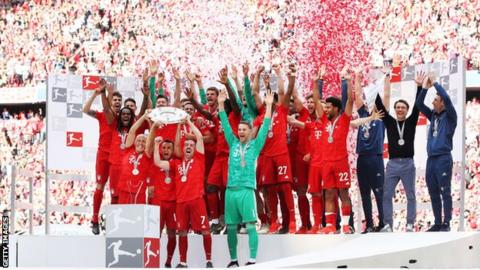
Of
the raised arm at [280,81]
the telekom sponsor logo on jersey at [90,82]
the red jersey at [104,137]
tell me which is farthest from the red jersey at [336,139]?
the telekom sponsor logo on jersey at [90,82]

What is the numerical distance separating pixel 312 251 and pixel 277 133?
1.42 meters

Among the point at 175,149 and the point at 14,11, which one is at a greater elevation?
the point at 14,11

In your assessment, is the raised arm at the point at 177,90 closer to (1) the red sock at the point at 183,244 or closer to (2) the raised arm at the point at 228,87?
(2) the raised arm at the point at 228,87

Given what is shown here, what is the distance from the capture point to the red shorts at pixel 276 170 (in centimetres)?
1399

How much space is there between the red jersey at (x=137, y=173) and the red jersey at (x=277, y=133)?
1.32m

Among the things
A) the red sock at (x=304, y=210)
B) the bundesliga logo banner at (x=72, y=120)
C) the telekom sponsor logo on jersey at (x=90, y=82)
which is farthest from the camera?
the telekom sponsor logo on jersey at (x=90, y=82)

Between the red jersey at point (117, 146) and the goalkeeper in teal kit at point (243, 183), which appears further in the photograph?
the red jersey at point (117, 146)

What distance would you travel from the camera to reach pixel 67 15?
32.0m

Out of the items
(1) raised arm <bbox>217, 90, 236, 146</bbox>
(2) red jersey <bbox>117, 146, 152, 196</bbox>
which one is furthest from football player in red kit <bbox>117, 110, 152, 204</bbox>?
(1) raised arm <bbox>217, 90, 236, 146</bbox>

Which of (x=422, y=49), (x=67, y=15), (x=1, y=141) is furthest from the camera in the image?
(x=67, y=15)

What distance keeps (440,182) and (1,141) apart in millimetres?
18078

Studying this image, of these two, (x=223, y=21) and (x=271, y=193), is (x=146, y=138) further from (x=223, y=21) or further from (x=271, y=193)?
(x=223, y=21)

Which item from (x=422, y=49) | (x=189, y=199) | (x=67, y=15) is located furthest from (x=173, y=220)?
(x=67, y=15)

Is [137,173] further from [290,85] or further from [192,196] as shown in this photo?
[290,85]
